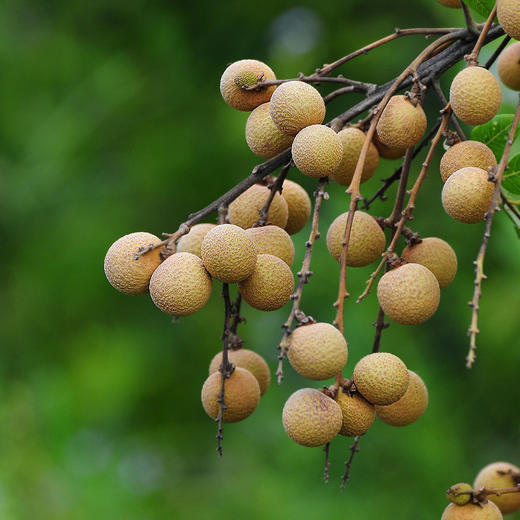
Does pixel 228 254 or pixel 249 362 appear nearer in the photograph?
pixel 228 254

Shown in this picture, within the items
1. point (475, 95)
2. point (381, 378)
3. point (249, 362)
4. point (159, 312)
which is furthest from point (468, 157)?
point (159, 312)

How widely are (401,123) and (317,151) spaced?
14 centimetres

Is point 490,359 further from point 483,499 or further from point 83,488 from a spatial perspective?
point 483,499

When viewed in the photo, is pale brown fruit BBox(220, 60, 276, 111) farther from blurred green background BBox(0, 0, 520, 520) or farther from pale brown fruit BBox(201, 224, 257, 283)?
blurred green background BBox(0, 0, 520, 520)

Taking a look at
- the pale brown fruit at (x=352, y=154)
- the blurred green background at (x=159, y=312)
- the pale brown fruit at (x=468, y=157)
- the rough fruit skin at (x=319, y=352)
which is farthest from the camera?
the blurred green background at (x=159, y=312)

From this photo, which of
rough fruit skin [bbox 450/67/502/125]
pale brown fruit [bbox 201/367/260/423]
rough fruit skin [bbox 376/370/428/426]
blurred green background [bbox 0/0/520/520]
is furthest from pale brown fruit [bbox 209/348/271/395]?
blurred green background [bbox 0/0/520/520]

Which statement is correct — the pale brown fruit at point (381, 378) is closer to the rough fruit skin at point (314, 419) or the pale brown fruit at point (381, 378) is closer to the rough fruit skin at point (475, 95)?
the rough fruit skin at point (314, 419)

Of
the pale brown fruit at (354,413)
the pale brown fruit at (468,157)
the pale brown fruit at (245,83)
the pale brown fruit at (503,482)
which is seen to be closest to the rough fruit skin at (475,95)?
the pale brown fruit at (468,157)

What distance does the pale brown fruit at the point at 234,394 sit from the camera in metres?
1.00

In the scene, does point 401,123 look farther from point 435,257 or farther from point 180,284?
point 180,284

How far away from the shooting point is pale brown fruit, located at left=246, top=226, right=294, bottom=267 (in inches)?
36.6

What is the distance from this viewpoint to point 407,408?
960mm

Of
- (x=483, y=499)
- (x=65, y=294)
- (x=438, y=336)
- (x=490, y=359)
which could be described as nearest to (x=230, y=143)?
(x=65, y=294)

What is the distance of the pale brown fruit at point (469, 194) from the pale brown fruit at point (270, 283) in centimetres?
21
